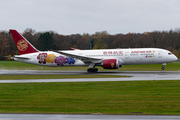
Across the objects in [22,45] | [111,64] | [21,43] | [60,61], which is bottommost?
Result: [111,64]

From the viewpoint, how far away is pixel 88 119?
9.62m

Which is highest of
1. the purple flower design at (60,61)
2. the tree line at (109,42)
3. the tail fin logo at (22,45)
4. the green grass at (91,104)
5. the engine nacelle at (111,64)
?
the tree line at (109,42)

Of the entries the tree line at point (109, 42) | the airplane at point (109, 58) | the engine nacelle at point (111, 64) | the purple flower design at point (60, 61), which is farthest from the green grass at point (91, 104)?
the tree line at point (109, 42)

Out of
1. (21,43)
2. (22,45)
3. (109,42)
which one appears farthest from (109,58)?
(109,42)

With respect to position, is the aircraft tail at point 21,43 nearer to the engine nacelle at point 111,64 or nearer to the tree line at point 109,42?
the engine nacelle at point 111,64

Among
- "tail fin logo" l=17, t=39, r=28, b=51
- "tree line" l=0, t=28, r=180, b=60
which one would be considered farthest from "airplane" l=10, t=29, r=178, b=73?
"tree line" l=0, t=28, r=180, b=60

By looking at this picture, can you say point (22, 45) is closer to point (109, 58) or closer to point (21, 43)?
point (21, 43)

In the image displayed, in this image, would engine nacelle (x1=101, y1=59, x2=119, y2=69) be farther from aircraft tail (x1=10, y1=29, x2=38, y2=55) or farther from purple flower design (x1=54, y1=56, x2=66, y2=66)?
aircraft tail (x1=10, y1=29, x2=38, y2=55)

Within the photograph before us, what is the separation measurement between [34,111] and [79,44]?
4413 inches

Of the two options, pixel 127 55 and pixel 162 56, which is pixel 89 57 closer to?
pixel 127 55

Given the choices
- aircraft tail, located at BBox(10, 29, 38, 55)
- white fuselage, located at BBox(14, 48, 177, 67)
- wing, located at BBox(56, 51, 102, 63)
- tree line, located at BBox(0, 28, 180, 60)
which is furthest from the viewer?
tree line, located at BBox(0, 28, 180, 60)

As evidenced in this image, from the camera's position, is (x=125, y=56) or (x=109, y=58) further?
(x=109, y=58)

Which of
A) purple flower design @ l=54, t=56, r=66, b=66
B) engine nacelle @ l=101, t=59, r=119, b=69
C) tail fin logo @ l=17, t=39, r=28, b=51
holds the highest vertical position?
tail fin logo @ l=17, t=39, r=28, b=51

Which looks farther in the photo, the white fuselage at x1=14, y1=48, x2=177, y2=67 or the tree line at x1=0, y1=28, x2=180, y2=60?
the tree line at x1=0, y1=28, x2=180, y2=60
